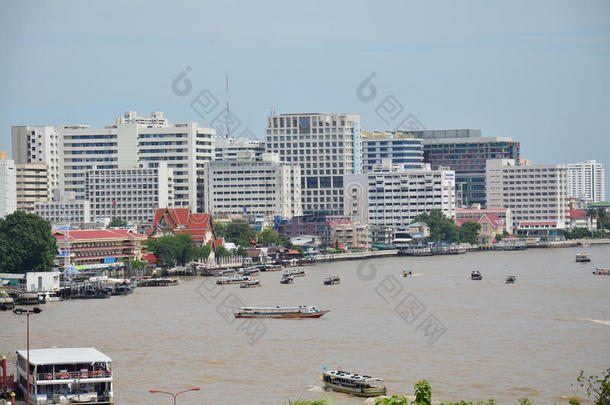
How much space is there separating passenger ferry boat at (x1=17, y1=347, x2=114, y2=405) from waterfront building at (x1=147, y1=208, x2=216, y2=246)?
246ft

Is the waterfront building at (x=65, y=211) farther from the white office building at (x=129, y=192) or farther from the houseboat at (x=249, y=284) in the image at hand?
the houseboat at (x=249, y=284)

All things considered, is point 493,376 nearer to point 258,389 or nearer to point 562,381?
point 562,381

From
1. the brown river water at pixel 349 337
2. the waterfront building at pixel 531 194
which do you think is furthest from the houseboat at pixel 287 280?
the waterfront building at pixel 531 194

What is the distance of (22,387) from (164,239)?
67.9 m

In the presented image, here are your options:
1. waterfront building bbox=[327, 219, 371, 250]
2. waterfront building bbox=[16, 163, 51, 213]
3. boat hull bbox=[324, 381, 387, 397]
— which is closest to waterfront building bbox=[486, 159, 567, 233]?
waterfront building bbox=[327, 219, 371, 250]

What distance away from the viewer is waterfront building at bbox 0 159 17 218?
134 metres

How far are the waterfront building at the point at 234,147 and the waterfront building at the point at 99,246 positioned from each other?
69296 mm

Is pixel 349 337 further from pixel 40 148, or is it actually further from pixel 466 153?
pixel 466 153

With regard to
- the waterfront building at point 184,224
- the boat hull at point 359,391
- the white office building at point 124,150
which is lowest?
the boat hull at point 359,391

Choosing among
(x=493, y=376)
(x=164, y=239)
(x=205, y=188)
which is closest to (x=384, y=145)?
(x=205, y=188)

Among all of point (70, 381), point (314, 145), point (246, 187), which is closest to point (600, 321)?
point (70, 381)

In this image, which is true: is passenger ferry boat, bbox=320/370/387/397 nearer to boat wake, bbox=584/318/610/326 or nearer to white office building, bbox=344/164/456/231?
boat wake, bbox=584/318/610/326

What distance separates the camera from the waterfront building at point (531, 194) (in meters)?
174

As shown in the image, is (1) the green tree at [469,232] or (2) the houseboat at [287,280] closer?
(2) the houseboat at [287,280]
